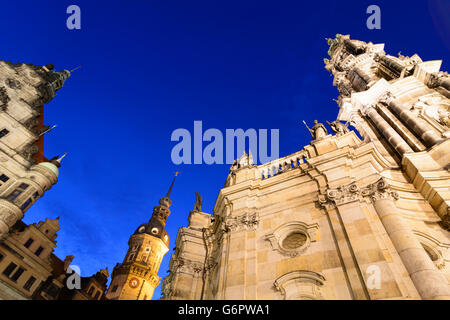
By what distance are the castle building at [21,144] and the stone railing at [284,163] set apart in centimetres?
2991

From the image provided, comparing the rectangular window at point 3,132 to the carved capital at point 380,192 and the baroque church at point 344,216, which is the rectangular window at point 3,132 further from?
the carved capital at point 380,192

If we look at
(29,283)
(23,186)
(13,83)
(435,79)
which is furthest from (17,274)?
(435,79)

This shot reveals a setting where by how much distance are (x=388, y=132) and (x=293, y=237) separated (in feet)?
43.0

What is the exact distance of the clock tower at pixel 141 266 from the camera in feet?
193

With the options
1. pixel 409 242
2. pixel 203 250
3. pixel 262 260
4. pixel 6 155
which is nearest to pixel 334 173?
pixel 409 242

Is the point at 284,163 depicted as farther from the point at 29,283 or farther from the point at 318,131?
the point at 29,283

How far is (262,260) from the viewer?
12.3 meters

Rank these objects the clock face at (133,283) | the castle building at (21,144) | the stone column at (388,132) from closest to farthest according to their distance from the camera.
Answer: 1. the stone column at (388,132)
2. the castle building at (21,144)
3. the clock face at (133,283)

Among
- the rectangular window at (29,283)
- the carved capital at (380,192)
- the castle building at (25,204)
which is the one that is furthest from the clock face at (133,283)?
the carved capital at (380,192)

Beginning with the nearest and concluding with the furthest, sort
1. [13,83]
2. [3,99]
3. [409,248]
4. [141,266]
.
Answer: [409,248], [3,99], [13,83], [141,266]

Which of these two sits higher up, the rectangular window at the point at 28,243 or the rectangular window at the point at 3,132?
the rectangular window at the point at 3,132

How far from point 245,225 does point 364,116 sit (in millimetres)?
18605

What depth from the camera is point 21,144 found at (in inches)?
1508

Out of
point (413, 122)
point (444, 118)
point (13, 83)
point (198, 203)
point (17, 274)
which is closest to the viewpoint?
point (413, 122)
